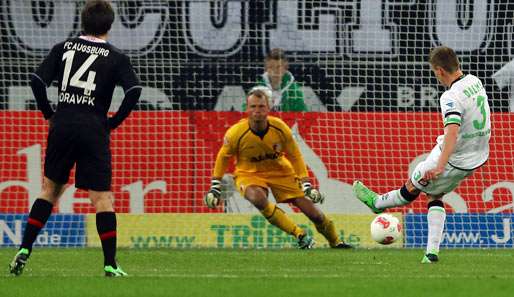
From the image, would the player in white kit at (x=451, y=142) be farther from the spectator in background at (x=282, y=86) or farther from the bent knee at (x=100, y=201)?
the spectator in background at (x=282, y=86)

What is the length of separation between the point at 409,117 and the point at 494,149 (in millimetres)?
1172

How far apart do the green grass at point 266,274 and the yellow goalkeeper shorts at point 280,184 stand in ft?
2.10

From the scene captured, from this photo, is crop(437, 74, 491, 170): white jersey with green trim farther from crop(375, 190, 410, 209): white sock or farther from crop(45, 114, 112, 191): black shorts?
crop(45, 114, 112, 191): black shorts

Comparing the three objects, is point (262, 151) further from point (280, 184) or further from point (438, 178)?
point (438, 178)

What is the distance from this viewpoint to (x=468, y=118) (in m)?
10.1

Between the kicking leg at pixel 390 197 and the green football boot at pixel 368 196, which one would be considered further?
the green football boot at pixel 368 196

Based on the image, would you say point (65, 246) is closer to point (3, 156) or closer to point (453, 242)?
point (3, 156)

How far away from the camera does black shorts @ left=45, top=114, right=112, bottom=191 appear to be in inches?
336

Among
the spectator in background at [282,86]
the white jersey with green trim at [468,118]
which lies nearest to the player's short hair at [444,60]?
the white jersey with green trim at [468,118]

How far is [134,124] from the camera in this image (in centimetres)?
1489

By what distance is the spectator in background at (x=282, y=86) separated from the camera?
14930mm

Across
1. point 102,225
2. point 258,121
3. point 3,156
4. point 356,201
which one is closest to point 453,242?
point 356,201

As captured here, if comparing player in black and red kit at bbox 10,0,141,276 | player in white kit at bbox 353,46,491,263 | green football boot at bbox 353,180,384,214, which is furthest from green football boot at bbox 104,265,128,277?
green football boot at bbox 353,180,384,214

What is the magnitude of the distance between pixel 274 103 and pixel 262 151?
2293 mm
